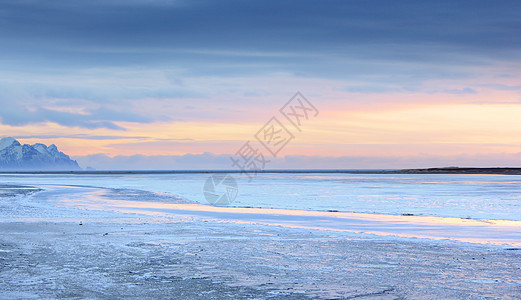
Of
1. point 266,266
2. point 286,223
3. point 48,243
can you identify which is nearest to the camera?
point 266,266

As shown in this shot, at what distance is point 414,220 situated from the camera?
19984 millimetres

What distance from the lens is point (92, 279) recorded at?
898 cm

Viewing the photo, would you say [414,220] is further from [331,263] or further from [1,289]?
[1,289]

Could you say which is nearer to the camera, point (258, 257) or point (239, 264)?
point (239, 264)

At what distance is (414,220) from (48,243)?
1333 centimetres

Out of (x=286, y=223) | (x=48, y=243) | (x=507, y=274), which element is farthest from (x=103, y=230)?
(x=507, y=274)

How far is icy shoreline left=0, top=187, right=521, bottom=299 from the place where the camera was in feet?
26.8

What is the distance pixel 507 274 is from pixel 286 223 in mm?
10215

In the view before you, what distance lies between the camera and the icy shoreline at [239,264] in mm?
8172

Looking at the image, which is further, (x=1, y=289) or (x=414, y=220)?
(x=414, y=220)

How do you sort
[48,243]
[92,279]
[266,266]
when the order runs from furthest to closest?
[48,243]
[266,266]
[92,279]

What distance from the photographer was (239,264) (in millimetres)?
10453

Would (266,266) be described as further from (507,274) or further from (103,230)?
(103,230)

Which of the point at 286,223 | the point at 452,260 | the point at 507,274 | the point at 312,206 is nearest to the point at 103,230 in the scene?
the point at 286,223
